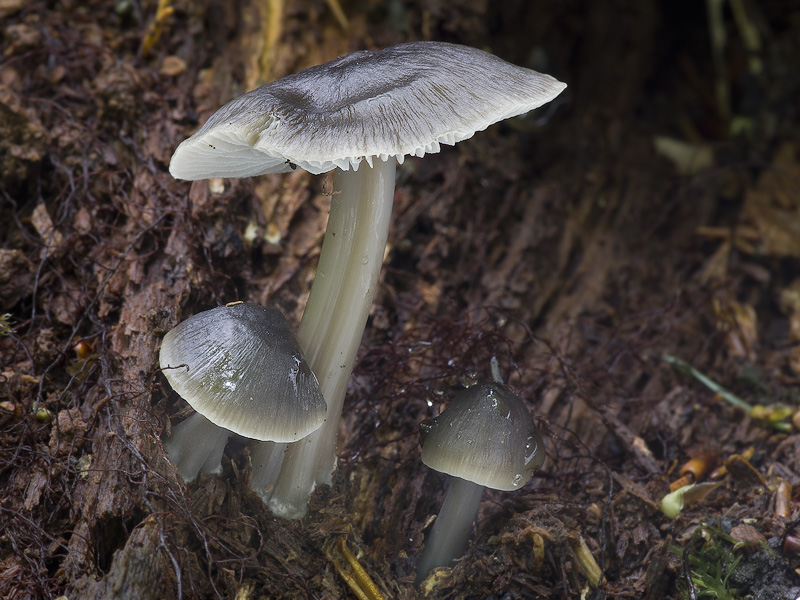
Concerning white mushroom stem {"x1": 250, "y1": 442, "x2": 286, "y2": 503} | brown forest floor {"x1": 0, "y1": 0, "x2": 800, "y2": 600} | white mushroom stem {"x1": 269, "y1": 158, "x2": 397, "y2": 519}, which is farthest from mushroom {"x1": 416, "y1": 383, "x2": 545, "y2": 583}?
white mushroom stem {"x1": 250, "y1": 442, "x2": 286, "y2": 503}

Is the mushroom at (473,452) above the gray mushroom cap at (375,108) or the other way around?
the other way around

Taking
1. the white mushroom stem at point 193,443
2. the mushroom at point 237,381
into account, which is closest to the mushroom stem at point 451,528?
the mushroom at point 237,381

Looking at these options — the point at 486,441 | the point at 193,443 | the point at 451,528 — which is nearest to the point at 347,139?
the point at 486,441

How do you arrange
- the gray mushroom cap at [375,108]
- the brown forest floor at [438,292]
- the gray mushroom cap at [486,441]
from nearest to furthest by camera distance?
the gray mushroom cap at [375,108] < the gray mushroom cap at [486,441] < the brown forest floor at [438,292]

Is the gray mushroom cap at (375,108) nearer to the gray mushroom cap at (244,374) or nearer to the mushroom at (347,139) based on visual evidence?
the mushroom at (347,139)

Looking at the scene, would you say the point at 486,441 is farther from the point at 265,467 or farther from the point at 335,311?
the point at 265,467

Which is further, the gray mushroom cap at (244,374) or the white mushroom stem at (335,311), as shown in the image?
the white mushroom stem at (335,311)

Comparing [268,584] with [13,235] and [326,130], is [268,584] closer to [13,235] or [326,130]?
[326,130]
